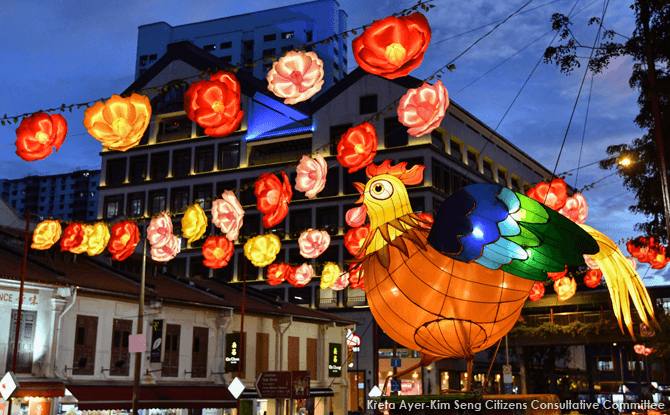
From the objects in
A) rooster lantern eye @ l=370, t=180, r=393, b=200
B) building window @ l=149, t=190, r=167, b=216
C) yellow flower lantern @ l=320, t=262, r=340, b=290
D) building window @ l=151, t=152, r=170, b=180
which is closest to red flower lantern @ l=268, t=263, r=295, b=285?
yellow flower lantern @ l=320, t=262, r=340, b=290

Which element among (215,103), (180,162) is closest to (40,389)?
(215,103)

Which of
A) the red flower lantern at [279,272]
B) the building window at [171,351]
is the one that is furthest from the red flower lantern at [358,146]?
the building window at [171,351]

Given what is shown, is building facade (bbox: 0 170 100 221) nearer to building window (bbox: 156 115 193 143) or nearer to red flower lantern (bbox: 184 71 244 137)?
building window (bbox: 156 115 193 143)

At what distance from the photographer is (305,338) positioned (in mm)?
35688

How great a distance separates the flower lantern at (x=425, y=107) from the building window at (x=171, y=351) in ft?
64.8

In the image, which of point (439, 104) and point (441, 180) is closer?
point (439, 104)

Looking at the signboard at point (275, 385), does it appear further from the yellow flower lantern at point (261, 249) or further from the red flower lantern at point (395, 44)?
the red flower lantern at point (395, 44)

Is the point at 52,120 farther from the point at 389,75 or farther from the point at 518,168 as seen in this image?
the point at 518,168

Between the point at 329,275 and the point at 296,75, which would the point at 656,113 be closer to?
the point at 296,75

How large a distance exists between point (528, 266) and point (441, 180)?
4356 cm

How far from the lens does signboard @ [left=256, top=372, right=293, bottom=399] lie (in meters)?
25.3

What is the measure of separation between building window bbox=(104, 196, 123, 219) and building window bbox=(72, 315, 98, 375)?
32533mm

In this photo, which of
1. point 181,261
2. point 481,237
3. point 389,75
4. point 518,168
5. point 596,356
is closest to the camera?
point 481,237

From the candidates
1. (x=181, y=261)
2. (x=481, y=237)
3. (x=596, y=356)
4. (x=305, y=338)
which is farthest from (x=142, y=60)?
(x=481, y=237)
